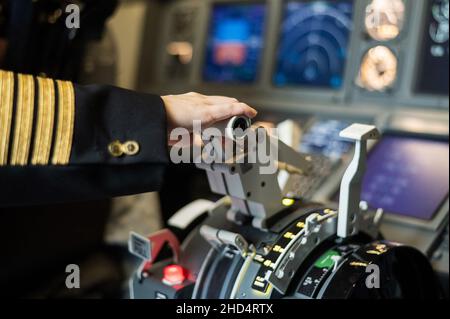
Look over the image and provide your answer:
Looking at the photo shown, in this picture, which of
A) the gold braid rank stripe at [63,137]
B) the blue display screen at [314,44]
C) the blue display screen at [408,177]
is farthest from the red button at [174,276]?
the blue display screen at [314,44]

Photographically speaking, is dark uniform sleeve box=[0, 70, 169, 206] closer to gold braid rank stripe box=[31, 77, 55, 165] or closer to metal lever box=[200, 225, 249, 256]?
gold braid rank stripe box=[31, 77, 55, 165]

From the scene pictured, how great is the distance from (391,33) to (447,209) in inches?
27.3

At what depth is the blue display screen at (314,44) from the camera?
2.00 metres

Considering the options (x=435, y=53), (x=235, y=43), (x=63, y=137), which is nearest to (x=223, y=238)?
(x=63, y=137)

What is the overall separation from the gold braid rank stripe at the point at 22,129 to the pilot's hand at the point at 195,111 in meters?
0.21

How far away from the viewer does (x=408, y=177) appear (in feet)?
5.14

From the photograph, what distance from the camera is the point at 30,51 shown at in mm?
1604

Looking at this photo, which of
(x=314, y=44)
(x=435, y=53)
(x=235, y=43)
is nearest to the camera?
(x=435, y=53)

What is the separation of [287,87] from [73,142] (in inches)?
53.6

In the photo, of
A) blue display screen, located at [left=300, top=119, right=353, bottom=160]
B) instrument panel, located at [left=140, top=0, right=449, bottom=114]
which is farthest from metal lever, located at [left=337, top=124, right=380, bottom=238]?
instrument panel, located at [left=140, top=0, right=449, bottom=114]

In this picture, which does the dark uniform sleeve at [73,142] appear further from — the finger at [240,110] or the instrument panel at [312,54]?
the instrument panel at [312,54]

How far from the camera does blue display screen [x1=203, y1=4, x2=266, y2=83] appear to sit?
2209mm

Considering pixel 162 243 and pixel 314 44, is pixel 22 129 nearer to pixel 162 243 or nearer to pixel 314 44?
pixel 162 243
